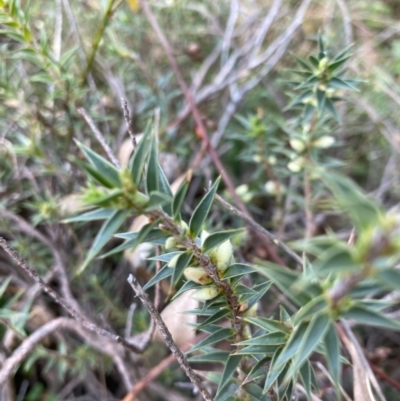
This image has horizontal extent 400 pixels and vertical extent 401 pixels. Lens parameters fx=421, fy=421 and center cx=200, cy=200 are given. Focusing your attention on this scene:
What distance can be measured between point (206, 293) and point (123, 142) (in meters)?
1.20

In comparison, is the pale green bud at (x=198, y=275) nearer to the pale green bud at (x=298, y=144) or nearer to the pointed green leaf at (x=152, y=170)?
the pointed green leaf at (x=152, y=170)

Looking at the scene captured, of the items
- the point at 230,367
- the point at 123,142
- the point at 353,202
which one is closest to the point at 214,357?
the point at 230,367

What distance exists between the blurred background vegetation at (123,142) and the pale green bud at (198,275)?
53 cm

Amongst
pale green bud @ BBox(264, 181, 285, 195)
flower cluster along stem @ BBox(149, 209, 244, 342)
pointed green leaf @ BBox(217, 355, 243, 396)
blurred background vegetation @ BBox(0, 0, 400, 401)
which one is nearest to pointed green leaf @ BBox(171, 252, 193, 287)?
flower cluster along stem @ BBox(149, 209, 244, 342)

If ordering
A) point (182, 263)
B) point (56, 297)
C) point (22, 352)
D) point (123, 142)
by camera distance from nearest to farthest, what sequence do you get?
point (182, 263), point (56, 297), point (22, 352), point (123, 142)

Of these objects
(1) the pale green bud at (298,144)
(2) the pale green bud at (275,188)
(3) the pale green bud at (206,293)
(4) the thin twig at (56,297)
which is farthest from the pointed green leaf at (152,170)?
(2) the pale green bud at (275,188)

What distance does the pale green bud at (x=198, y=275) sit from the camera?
64 centimetres

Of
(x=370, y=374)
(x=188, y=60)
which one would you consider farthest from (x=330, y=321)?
(x=188, y=60)

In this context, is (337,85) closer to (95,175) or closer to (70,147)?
(95,175)

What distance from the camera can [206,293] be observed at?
2.19 feet

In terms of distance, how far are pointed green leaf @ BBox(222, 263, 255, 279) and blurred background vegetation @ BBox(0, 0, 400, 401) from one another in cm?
55

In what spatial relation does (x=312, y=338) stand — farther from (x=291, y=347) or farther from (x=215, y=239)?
(x=215, y=239)

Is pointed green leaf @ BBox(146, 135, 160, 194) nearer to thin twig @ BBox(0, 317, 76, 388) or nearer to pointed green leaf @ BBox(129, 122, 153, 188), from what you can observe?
pointed green leaf @ BBox(129, 122, 153, 188)

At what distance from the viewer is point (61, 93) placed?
1.30m
